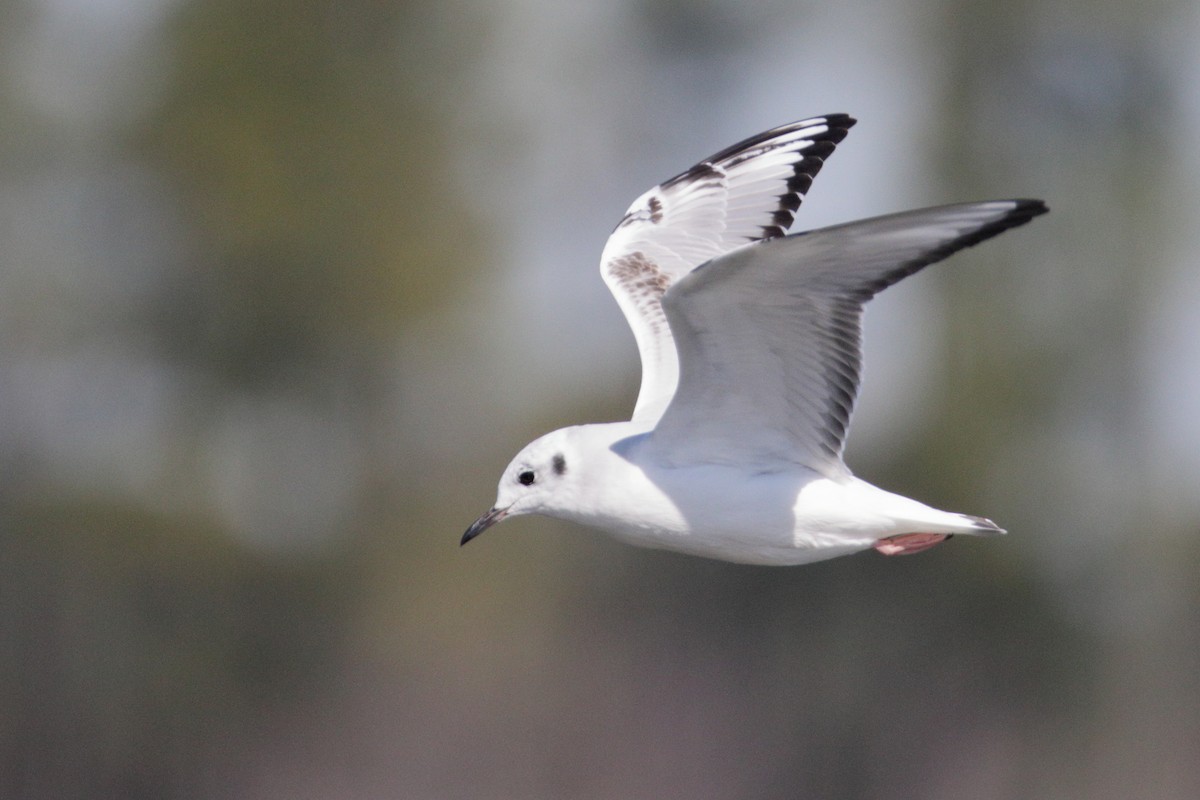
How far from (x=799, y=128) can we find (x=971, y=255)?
9256mm

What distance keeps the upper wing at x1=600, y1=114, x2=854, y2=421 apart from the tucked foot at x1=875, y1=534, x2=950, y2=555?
3.30 ft

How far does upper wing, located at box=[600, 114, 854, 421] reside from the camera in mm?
5125

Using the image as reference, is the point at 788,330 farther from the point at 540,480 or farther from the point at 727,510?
the point at 540,480

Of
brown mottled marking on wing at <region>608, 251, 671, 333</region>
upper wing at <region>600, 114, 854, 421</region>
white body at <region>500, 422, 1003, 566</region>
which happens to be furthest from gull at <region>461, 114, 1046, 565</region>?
upper wing at <region>600, 114, 854, 421</region>

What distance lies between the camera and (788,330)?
160 inches

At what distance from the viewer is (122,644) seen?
41.7 feet

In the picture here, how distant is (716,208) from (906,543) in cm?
129

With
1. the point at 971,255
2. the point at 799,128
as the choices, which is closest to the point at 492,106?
the point at 971,255

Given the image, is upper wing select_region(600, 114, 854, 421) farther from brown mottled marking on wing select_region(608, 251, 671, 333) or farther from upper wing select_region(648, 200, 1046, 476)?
upper wing select_region(648, 200, 1046, 476)

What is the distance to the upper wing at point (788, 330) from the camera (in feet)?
12.0

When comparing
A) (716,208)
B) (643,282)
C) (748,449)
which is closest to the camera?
(748,449)

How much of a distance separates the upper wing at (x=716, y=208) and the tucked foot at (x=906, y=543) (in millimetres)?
1005

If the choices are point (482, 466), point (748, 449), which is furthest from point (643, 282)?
point (482, 466)

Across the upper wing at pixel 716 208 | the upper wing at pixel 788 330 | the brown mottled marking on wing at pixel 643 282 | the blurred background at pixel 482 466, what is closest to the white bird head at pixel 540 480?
the upper wing at pixel 788 330
